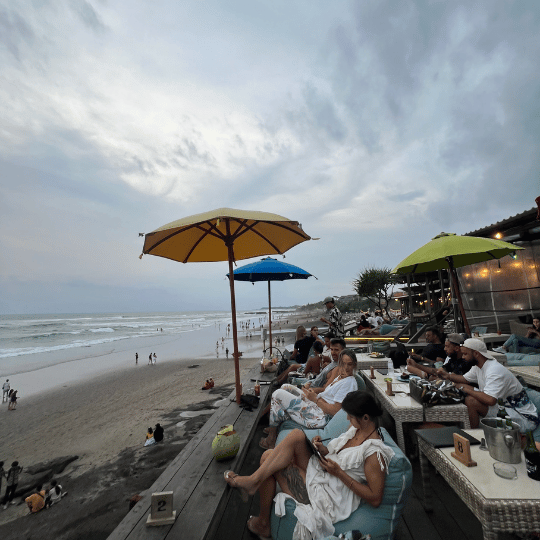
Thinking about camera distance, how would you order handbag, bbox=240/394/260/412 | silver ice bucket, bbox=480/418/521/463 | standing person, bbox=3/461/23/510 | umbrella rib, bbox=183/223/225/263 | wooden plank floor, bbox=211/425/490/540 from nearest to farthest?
silver ice bucket, bbox=480/418/521/463 → wooden plank floor, bbox=211/425/490/540 → handbag, bbox=240/394/260/412 → umbrella rib, bbox=183/223/225/263 → standing person, bbox=3/461/23/510

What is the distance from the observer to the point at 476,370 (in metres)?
2.93

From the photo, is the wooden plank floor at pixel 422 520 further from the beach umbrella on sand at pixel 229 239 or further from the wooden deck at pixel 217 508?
the beach umbrella on sand at pixel 229 239

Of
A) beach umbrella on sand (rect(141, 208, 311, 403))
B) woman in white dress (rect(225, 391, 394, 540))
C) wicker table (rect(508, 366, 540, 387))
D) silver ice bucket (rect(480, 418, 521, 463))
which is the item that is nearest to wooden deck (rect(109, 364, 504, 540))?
woman in white dress (rect(225, 391, 394, 540))

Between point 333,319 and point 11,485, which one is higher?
point 333,319

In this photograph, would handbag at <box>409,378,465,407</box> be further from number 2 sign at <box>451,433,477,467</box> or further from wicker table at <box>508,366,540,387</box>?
wicker table at <box>508,366,540,387</box>

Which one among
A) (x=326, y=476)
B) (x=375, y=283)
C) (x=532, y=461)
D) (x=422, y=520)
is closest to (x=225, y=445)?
(x=326, y=476)

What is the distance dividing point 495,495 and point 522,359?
443 centimetres

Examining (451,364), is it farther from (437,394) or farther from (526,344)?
(526,344)

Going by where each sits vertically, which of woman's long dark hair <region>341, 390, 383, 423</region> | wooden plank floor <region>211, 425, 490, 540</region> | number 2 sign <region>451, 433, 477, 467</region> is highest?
woman's long dark hair <region>341, 390, 383, 423</region>

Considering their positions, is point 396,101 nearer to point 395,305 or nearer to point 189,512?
point 189,512

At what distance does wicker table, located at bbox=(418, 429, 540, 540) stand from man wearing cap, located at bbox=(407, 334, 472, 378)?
2004 millimetres

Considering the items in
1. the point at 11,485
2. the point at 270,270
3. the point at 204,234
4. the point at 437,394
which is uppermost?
the point at 204,234

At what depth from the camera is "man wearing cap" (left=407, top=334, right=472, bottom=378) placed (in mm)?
3422

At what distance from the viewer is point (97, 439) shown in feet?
23.8
